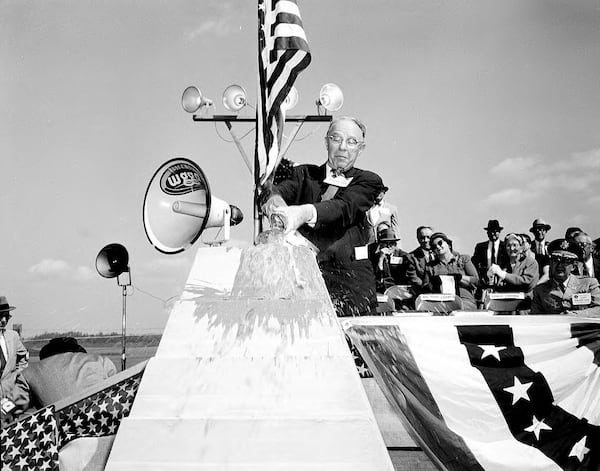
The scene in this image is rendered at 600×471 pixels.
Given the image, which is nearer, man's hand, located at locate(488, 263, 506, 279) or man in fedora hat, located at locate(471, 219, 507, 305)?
man's hand, located at locate(488, 263, 506, 279)

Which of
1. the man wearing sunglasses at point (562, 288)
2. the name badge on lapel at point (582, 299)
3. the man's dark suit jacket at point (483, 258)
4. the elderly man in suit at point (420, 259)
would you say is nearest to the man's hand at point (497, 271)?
the man's dark suit jacket at point (483, 258)

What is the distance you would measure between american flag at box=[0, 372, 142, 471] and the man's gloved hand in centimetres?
101

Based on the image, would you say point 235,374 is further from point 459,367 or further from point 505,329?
point 505,329

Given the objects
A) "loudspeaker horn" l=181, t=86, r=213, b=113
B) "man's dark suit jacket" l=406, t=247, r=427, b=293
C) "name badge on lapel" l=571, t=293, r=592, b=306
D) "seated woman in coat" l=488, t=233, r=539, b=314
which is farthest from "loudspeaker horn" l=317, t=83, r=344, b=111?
"name badge on lapel" l=571, t=293, r=592, b=306

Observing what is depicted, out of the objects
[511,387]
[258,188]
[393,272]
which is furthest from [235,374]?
[393,272]

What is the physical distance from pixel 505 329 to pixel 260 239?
156cm

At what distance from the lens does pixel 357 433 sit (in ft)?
5.63

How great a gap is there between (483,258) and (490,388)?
4725mm

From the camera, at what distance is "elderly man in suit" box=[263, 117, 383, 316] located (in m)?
3.71

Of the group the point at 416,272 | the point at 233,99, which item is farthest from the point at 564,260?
the point at 233,99

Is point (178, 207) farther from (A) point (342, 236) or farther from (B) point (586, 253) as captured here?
(B) point (586, 253)

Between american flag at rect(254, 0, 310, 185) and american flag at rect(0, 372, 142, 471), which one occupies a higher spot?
american flag at rect(254, 0, 310, 185)

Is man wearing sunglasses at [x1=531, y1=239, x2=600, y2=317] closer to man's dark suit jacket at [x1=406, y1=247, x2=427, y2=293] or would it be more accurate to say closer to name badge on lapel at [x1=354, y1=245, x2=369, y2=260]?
man's dark suit jacket at [x1=406, y1=247, x2=427, y2=293]

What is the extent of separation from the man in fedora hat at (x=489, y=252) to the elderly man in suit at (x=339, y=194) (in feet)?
12.7
